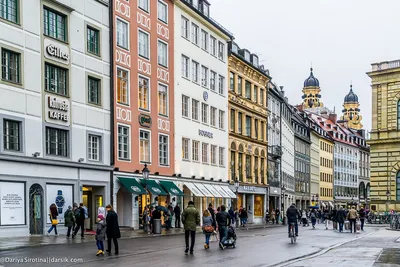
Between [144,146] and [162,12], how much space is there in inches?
402

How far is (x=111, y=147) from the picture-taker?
40.9 metres

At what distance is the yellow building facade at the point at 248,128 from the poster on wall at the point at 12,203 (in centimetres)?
3160

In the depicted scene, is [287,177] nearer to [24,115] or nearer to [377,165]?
[377,165]

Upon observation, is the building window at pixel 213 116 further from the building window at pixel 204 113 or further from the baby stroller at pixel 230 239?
the baby stroller at pixel 230 239

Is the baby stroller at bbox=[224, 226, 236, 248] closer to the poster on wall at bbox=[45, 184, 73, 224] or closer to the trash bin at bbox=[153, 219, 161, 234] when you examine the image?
the poster on wall at bbox=[45, 184, 73, 224]

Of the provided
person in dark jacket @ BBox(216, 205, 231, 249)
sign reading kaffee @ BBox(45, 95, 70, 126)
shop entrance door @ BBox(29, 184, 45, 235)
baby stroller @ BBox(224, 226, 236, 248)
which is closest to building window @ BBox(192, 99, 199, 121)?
sign reading kaffee @ BBox(45, 95, 70, 126)

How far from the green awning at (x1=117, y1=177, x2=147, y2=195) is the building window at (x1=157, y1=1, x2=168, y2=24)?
41.2ft

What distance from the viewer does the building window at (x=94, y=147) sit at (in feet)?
128

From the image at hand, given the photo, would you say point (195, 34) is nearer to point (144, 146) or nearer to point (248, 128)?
point (144, 146)

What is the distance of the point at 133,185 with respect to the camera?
138 ft

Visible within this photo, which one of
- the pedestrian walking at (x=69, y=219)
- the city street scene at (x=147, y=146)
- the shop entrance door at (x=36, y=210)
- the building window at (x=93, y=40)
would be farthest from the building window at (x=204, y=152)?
the pedestrian walking at (x=69, y=219)

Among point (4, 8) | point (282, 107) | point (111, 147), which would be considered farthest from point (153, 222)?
point (282, 107)

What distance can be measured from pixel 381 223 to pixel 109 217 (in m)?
44.8

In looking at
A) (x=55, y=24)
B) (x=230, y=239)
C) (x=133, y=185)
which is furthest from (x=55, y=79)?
(x=230, y=239)
